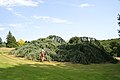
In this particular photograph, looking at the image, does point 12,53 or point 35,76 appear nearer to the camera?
point 35,76

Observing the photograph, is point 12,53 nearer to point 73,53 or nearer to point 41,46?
point 41,46

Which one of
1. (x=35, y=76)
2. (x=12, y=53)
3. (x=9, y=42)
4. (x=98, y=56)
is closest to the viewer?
(x=35, y=76)

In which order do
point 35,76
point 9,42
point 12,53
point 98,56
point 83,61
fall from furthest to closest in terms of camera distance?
point 9,42 < point 12,53 < point 98,56 < point 83,61 < point 35,76

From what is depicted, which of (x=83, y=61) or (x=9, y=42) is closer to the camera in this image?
(x=83, y=61)

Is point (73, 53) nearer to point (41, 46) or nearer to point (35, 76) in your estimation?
point (41, 46)

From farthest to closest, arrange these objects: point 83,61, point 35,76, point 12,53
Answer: point 12,53
point 83,61
point 35,76

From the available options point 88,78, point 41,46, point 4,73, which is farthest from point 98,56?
point 4,73

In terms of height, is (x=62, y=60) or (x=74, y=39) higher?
(x=74, y=39)

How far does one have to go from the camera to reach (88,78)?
14.9 m

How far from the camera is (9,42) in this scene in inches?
2761

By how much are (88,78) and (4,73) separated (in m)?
4.50

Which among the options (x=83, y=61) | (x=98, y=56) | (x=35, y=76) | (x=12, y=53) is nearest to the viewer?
(x=35, y=76)

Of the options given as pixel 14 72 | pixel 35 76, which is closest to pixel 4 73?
pixel 14 72

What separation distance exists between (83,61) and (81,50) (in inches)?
78.1
